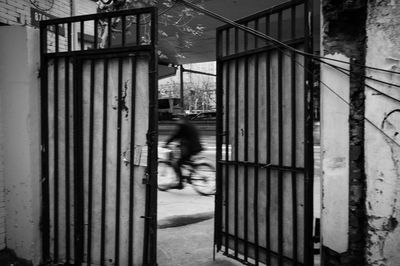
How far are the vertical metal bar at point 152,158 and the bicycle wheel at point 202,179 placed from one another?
428cm

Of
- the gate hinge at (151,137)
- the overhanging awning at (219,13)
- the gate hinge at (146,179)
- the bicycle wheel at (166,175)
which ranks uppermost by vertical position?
the overhanging awning at (219,13)

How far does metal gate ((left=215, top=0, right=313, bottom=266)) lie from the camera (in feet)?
12.0

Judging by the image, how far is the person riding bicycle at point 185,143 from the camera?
27.7ft

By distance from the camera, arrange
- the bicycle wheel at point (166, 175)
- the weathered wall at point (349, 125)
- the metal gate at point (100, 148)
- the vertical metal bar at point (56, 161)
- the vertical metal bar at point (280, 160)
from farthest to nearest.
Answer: the bicycle wheel at point (166, 175)
the vertical metal bar at point (56, 161)
the metal gate at point (100, 148)
the vertical metal bar at point (280, 160)
the weathered wall at point (349, 125)

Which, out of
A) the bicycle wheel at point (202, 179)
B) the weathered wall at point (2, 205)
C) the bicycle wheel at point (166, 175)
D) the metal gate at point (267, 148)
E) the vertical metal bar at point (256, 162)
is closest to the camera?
the metal gate at point (267, 148)

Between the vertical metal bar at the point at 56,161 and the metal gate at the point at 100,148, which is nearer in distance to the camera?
the metal gate at the point at 100,148

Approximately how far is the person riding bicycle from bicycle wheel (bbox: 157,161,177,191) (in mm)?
251

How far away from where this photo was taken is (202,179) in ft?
27.6

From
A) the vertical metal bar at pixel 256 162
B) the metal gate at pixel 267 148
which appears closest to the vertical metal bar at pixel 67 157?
the metal gate at pixel 267 148

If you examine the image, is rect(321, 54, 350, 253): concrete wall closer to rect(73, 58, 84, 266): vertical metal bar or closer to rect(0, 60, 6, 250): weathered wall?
rect(73, 58, 84, 266): vertical metal bar

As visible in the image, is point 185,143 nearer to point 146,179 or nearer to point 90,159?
point 90,159

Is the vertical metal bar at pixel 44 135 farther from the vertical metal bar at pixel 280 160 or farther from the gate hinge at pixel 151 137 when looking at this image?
the vertical metal bar at pixel 280 160

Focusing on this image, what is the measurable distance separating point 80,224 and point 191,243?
166cm

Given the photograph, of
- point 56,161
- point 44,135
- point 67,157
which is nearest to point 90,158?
point 67,157
